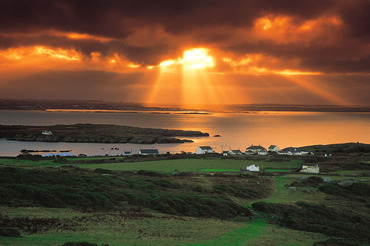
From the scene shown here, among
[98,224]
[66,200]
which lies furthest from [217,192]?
[98,224]

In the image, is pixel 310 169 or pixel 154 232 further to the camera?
pixel 310 169

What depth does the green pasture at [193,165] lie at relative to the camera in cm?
7074

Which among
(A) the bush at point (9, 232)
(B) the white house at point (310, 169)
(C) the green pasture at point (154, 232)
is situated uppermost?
(A) the bush at point (9, 232)

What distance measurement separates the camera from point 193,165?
7700 centimetres

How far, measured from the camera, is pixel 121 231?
2155 centimetres

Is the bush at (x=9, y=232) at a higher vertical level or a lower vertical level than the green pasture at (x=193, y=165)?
higher

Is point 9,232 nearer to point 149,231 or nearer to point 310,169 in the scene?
point 149,231

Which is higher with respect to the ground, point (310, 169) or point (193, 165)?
point (193, 165)

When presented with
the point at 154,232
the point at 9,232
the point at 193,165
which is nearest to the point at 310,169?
the point at 193,165

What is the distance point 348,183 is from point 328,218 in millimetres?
21311

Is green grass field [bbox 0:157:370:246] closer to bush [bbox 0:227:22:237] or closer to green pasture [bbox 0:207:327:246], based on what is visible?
green pasture [bbox 0:207:327:246]

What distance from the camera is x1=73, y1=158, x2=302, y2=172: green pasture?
70738 millimetres

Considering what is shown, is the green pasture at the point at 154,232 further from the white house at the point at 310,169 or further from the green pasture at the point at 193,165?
the white house at the point at 310,169

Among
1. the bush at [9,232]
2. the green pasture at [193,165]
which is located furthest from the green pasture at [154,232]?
the green pasture at [193,165]
